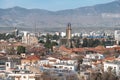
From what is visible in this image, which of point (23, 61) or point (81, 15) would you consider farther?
point (81, 15)

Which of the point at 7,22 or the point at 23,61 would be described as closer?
the point at 23,61

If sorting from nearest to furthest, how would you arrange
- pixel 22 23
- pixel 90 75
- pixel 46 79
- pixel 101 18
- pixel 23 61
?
pixel 46 79 < pixel 90 75 < pixel 23 61 < pixel 22 23 < pixel 101 18

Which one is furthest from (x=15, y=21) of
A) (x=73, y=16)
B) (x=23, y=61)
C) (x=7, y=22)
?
(x=23, y=61)

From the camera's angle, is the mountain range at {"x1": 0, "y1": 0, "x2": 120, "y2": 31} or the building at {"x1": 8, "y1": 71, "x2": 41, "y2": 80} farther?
the mountain range at {"x1": 0, "y1": 0, "x2": 120, "y2": 31}

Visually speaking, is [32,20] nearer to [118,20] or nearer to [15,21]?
[15,21]

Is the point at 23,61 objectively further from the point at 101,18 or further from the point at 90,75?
the point at 101,18

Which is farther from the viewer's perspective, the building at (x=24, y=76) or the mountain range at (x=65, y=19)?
the mountain range at (x=65, y=19)

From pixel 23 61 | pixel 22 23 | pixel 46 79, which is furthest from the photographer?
pixel 22 23

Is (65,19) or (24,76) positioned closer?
(24,76)

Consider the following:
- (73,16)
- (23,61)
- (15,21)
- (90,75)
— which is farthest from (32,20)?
(90,75)

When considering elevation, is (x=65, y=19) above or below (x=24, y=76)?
above
